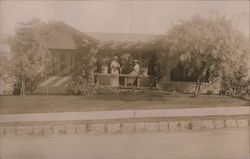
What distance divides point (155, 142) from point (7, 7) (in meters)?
1.11

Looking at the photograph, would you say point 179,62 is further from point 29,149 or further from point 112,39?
point 29,149

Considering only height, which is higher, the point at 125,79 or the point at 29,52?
the point at 29,52

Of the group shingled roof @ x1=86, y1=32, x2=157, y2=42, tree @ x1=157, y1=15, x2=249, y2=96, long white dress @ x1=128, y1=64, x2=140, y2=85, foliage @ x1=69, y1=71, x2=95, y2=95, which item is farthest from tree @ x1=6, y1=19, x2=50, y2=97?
→ tree @ x1=157, y1=15, x2=249, y2=96

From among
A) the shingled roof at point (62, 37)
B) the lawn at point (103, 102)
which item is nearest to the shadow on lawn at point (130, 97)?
the lawn at point (103, 102)

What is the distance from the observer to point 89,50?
2.14 meters

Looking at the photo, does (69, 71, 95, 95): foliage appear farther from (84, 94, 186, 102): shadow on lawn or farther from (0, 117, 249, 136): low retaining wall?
(0, 117, 249, 136): low retaining wall

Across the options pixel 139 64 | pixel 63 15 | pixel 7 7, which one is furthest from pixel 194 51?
pixel 7 7

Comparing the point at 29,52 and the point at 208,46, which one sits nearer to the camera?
the point at 29,52

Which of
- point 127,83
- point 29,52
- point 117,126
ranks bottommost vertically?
point 117,126

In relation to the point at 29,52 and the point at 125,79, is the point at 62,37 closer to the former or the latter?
the point at 29,52

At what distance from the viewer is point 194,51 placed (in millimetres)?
2225

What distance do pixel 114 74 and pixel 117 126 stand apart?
30cm

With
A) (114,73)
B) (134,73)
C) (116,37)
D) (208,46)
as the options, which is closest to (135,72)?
(134,73)

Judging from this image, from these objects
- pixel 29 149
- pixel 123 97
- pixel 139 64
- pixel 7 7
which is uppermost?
pixel 7 7
